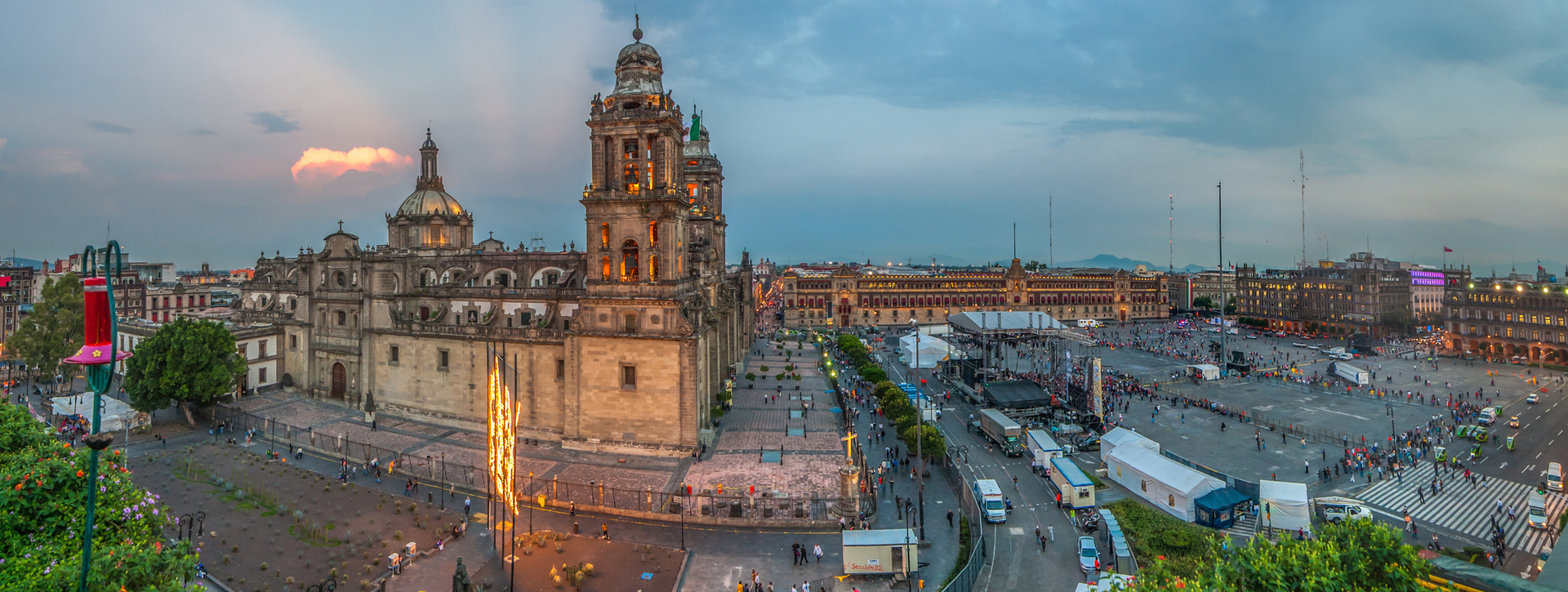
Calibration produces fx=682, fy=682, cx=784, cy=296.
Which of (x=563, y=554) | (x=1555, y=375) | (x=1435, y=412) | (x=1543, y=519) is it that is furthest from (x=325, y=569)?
(x=1555, y=375)

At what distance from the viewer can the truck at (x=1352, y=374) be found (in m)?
65.2

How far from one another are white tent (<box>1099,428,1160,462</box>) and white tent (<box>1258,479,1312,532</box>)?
6.82 m

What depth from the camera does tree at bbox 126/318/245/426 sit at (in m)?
42.0

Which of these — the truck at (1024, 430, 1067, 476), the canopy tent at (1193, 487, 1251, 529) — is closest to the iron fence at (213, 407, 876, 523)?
the truck at (1024, 430, 1067, 476)

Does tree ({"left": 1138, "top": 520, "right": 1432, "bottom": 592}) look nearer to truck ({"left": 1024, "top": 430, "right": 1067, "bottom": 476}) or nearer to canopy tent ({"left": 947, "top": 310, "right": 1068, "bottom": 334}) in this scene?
truck ({"left": 1024, "top": 430, "right": 1067, "bottom": 476})

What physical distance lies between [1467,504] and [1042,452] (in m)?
20.9

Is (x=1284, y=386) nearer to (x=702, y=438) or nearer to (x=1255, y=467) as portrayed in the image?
(x=1255, y=467)

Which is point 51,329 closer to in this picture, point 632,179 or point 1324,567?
point 632,179

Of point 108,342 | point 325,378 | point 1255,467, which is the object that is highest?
point 108,342

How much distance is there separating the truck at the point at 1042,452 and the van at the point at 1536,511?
2029 cm

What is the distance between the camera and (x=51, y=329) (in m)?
54.4

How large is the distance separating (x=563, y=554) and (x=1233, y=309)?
158 meters

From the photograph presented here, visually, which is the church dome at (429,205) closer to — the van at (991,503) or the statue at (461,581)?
the statue at (461,581)

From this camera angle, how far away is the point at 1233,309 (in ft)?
474
